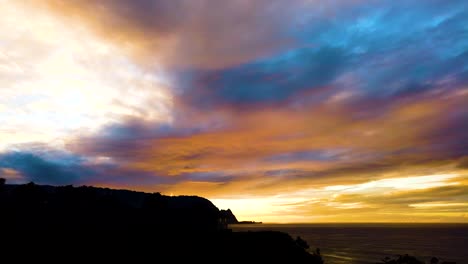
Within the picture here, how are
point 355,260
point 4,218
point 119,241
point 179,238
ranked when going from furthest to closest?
point 355,260 → point 4,218 → point 179,238 → point 119,241

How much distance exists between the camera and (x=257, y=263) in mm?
62156

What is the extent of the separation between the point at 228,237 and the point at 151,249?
730 inches

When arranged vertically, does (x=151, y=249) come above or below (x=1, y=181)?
below

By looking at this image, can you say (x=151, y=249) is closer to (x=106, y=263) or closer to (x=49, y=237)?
(x=106, y=263)

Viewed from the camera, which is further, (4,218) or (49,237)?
(4,218)

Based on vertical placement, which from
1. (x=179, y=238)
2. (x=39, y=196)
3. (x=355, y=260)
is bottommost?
(x=355, y=260)

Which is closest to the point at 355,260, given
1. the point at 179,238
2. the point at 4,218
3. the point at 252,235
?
the point at 252,235

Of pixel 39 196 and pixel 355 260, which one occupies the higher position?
pixel 39 196

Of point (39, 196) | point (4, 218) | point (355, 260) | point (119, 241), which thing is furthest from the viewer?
point (39, 196)

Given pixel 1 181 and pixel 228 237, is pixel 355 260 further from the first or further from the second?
pixel 1 181

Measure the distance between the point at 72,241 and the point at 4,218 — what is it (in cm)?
5846

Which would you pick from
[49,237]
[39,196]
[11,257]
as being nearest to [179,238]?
[49,237]

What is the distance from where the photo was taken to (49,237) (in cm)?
5700

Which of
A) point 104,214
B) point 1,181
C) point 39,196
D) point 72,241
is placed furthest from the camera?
point 104,214
